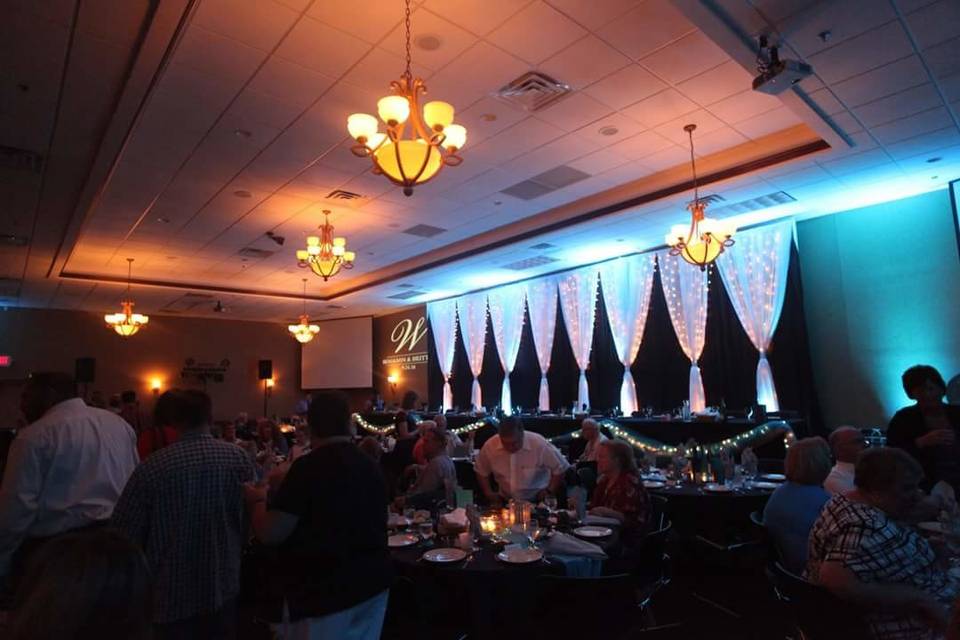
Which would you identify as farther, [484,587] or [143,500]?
[484,587]

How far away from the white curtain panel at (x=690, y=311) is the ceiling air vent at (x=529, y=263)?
2181 millimetres

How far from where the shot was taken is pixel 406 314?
16266 mm

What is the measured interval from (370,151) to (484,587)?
282 cm

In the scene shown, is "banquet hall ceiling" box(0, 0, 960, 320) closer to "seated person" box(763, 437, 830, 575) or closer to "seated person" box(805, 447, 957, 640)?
"seated person" box(763, 437, 830, 575)

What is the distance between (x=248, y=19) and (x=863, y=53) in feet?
14.5

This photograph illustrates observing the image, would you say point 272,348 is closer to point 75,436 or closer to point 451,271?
point 451,271

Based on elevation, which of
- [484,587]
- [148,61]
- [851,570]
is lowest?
→ [484,587]

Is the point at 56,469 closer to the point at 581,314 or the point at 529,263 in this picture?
the point at 529,263

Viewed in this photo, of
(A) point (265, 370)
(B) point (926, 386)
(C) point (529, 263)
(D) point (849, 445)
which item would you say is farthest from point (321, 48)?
(A) point (265, 370)

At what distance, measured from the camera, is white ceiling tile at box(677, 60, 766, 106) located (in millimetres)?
4602

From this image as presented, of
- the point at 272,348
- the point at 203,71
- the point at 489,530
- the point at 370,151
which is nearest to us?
the point at 489,530

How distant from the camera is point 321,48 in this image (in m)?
4.14

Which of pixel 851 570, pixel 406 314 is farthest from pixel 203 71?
pixel 406 314

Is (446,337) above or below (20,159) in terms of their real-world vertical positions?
below
